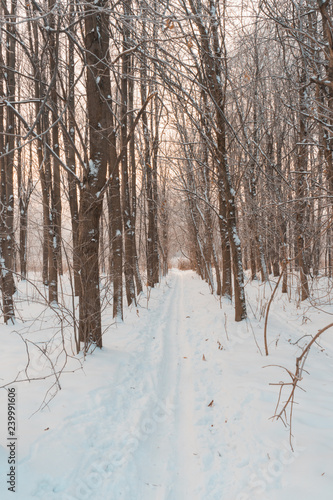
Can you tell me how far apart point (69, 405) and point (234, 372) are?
247 centimetres

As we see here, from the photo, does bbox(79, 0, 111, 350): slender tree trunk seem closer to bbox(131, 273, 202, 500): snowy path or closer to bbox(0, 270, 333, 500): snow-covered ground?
bbox(0, 270, 333, 500): snow-covered ground

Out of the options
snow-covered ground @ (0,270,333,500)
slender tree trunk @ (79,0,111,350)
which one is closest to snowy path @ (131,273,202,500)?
snow-covered ground @ (0,270,333,500)

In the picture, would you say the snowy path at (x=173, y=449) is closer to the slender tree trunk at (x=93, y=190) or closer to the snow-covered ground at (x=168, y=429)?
the snow-covered ground at (x=168, y=429)

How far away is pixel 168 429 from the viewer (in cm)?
320

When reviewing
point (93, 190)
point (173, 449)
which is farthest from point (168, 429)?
point (93, 190)

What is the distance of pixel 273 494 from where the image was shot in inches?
87.0

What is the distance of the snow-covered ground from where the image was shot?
2311 mm

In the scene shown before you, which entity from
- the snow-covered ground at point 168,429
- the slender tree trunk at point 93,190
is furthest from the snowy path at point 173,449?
the slender tree trunk at point 93,190

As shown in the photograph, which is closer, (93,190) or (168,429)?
(168,429)

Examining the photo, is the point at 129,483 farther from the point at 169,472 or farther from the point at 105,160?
the point at 105,160

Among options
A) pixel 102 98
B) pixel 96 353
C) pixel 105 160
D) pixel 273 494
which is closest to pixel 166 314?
pixel 96 353

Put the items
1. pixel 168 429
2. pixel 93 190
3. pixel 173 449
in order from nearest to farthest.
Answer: pixel 173 449
pixel 168 429
pixel 93 190

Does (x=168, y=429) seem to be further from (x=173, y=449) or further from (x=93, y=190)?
(x=93, y=190)

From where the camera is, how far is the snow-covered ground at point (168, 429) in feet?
7.58
